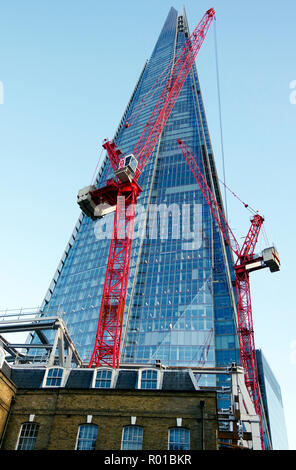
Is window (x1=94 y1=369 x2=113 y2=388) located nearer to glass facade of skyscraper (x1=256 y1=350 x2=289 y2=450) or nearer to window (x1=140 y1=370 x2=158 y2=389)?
window (x1=140 y1=370 x2=158 y2=389)

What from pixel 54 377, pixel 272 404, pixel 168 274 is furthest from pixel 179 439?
pixel 272 404

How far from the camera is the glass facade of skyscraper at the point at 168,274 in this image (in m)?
106

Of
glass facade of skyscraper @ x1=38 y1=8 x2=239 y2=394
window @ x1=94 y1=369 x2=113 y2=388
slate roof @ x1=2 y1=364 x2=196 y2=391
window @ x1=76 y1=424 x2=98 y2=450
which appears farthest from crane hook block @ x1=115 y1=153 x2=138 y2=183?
glass facade of skyscraper @ x1=38 y1=8 x2=239 y2=394

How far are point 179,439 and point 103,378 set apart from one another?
724 cm

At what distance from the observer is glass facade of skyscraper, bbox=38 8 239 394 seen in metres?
106

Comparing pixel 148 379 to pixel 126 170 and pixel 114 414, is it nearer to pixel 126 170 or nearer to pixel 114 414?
pixel 114 414

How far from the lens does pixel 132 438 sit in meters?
29.7

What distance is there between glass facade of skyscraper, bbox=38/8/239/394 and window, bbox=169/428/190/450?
72.8 m

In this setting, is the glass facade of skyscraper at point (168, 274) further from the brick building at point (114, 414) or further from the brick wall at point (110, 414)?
the brick wall at point (110, 414)

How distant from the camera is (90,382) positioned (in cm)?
3372

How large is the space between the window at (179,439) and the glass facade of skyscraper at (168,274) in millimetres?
72804

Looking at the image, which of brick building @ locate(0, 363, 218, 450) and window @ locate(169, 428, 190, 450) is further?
brick building @ locate(0, 363, 218, 450)

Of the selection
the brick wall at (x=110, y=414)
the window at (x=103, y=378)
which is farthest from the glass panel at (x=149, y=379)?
the window at (x=103, y=378)
